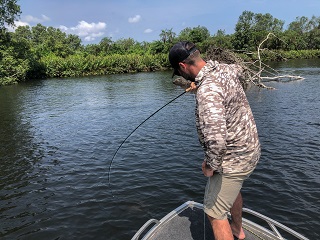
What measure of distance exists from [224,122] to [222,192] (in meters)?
1.05

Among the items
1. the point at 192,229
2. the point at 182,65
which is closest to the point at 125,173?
the point at 192,229

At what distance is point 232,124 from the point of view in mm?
3562

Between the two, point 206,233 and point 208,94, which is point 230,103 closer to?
point 208,94

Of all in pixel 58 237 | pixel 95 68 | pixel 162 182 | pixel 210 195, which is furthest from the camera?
pixel 95 68

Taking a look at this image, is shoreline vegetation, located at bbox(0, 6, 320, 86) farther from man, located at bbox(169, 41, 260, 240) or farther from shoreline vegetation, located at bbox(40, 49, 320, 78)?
man, located at bbox(169, 41, 260, 240)

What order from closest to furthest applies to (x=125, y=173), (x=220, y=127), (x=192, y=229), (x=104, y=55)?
(x=220, y=127), (x=192, y=229), (x=125, y=173), (x=104, y=55)

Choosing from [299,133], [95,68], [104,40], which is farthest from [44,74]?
[299,133]

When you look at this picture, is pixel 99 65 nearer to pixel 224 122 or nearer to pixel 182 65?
pixel 182 65

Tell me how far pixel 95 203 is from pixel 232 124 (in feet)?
19.2

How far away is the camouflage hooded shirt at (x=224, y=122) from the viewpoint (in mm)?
3268

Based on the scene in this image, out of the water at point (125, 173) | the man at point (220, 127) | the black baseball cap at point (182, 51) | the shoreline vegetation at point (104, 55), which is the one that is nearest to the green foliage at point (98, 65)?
the shoreline vegetation at point (104, 55)

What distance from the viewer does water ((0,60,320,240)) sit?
7344 mm

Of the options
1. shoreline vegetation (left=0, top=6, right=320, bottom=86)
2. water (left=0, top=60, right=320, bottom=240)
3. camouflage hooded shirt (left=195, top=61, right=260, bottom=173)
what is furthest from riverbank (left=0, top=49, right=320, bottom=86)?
camouflage hooded shirt (left=195, top=61, right=260, bottom=173)

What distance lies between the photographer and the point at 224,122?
3.27 m
